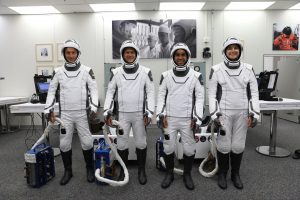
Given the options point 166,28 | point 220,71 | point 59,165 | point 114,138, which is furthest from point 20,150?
point 166,28

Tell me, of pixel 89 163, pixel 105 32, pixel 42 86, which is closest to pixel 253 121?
pixel 89 163

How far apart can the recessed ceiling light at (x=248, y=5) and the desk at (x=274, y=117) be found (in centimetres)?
247

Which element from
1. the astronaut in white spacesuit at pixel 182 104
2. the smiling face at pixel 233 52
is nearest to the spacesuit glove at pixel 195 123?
the astronaut in white spacesuit at pixel 182 104

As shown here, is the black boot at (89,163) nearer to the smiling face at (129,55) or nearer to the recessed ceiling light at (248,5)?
the smiling face at (129,55)

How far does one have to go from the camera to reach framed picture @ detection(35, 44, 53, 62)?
5.19 meters

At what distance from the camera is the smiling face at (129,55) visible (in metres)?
2.38

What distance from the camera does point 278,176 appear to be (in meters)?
2.60

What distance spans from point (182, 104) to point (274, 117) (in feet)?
6.12

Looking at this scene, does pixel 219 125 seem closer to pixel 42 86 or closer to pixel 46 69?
pixel 42 86

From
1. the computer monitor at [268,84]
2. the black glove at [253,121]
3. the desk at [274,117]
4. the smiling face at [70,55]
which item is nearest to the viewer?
the black glove at [253,121]

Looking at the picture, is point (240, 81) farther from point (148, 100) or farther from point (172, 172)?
point (172, 172)

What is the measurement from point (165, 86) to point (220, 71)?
0.60 meters

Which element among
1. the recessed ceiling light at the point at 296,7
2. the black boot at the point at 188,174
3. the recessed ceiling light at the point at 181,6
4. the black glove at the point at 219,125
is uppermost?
the recessed ceiling light at the point at 296,7

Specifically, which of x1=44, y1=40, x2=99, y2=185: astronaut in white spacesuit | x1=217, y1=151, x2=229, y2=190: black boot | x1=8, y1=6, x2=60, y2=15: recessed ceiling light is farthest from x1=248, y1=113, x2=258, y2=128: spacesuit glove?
x1=8, y1=6, x2=60, y2=15: recessed ceiling light
